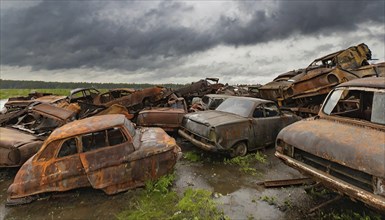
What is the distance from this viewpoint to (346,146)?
347cm

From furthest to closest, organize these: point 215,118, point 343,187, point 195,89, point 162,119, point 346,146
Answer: point 195,89 < point 162,119 < point 215,118 < point 346,146 < point 343,187

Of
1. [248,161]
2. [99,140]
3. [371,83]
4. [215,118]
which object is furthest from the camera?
[215,118]

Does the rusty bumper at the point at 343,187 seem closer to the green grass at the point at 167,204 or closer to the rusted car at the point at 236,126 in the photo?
the green grass at the point at 167,204

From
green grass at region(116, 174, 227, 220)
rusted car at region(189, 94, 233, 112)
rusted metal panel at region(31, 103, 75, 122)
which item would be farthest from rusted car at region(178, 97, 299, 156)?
rusted metal panel at region(31, 103, 75, 122)

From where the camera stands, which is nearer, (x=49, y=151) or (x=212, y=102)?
(x=49, y=151)

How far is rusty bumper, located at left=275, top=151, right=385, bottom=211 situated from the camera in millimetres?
2988

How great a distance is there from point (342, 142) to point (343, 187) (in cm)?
63

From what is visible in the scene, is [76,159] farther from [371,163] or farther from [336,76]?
[336,76]

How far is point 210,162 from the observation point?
6.55m

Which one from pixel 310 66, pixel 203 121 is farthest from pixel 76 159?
pixel 310 66

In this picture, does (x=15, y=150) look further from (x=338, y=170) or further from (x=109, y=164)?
(x=338, y=170)

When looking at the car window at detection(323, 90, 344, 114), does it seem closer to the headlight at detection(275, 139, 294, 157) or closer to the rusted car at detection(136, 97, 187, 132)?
the headlight at detection(275, 139, 294, 157)

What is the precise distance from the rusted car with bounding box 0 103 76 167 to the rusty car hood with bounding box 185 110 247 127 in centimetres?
399

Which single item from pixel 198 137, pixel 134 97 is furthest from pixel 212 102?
pixel 134 97
